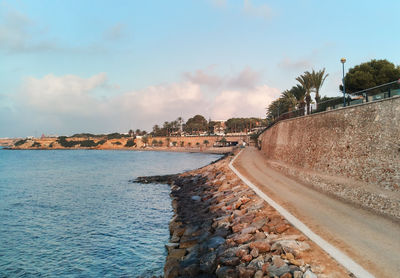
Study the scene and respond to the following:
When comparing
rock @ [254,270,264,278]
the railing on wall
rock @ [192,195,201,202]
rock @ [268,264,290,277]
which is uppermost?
the railing on wall

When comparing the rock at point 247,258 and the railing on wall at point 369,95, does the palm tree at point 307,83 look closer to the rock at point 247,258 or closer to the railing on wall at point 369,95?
the railing on wall at point 369,95

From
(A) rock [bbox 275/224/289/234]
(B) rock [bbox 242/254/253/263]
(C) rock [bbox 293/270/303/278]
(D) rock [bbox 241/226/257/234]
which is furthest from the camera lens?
(D) rock [bbox 241/226/257/234]

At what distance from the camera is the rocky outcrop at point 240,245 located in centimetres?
810

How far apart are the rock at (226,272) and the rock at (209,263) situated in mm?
620

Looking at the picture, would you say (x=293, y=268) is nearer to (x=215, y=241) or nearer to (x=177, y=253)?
(x=215, y=241)

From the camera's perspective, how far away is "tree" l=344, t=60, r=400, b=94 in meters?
38.3

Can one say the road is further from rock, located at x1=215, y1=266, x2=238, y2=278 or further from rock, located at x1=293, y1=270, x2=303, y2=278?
rock, located at x1=215, y1=266, x2=238, y2=278

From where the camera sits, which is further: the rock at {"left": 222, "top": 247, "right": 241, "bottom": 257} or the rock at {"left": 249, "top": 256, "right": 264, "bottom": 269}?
the rock at {"left": 222, "top": 247, "right": 241, "bottom": 257}

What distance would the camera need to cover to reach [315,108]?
2344 cm

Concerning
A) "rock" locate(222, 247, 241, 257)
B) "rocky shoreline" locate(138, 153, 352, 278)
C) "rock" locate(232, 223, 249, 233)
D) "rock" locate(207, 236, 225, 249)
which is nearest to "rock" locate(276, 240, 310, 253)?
"rocky shoreline" locate(138, 153, 352, 278)

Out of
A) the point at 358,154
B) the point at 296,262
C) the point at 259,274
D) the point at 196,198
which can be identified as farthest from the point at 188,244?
the point at 196,198

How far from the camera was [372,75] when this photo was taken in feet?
129

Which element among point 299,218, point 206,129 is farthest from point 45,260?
point 206,129

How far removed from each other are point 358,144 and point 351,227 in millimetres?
6144
